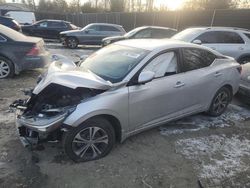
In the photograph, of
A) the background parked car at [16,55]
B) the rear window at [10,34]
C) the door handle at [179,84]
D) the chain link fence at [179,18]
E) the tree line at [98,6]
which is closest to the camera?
the door handle at [179,84]

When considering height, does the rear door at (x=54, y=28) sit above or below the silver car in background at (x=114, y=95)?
below

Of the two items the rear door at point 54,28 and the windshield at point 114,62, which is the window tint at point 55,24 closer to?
the rear door at point 54,28

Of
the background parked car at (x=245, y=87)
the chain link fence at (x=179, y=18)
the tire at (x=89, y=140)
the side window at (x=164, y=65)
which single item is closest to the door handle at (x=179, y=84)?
the side window at (x=164, y=65)

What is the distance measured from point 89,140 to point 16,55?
16.6 ft

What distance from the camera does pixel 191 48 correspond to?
5086 millimetres

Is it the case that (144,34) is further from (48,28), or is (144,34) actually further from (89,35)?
(48,28)

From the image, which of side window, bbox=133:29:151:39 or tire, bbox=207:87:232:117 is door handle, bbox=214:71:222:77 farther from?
side window, bbox=133:29:151:39

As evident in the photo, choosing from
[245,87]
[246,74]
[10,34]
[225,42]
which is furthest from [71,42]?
[245,87]

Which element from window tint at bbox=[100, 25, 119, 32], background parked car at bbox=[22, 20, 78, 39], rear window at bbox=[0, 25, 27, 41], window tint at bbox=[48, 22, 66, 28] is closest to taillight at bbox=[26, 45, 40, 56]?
rear window at bbox=[0, 25, 27, 41]

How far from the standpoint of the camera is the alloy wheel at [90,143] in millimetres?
3801

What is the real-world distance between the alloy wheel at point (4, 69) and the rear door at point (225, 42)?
5.94 m

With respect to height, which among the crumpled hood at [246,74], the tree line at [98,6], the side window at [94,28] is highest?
the crumpled hood at [246,74]

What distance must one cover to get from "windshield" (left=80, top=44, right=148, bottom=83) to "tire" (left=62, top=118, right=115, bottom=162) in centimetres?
72

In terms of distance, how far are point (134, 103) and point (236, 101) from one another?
13.3 feet
